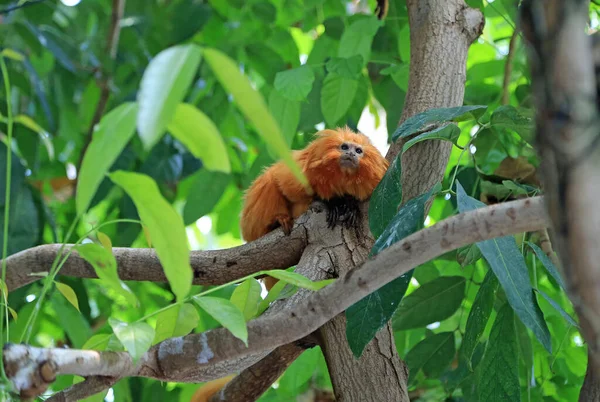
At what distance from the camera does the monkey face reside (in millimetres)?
2732

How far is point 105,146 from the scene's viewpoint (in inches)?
35.9

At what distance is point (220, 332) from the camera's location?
1.42m

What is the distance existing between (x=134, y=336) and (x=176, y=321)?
0.28 metres

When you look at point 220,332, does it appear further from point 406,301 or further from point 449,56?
point 449,56

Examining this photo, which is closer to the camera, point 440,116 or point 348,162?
point 440,116

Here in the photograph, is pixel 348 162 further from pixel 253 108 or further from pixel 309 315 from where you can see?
pixel 253 108

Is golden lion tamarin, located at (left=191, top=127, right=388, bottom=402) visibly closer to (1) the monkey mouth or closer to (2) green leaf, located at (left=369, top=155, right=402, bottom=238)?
(1) the monkey mouth

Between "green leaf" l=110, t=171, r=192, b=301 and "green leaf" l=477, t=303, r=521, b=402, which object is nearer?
"green leaf" l=110, t=171, r=192, b=301

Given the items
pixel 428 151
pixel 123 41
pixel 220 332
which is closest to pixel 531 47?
pixel 220 332

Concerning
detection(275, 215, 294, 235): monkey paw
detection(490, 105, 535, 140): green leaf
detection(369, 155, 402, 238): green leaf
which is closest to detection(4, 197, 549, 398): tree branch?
detection(369, 155, 402, 238): green leaf

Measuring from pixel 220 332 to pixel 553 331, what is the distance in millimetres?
1448

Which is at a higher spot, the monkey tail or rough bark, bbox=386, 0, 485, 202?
rough bark, bbox=386, 0, 485, 202

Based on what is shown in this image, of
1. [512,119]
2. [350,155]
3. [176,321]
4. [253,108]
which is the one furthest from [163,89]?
[350,155]

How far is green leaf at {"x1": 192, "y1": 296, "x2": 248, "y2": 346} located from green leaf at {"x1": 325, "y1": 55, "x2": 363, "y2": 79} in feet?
3.59
